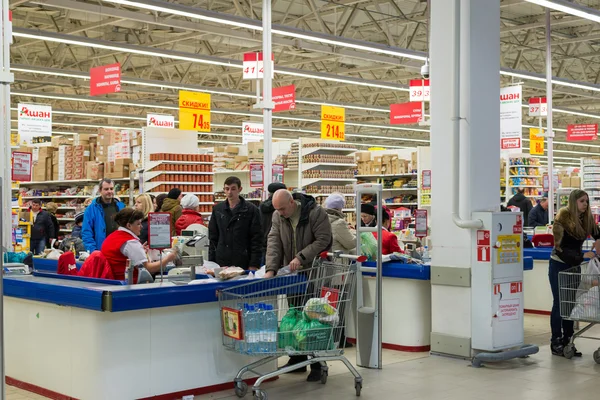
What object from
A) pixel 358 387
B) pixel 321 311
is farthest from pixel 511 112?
pixel 321 311

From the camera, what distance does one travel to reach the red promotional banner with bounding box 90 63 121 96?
52.6 ft

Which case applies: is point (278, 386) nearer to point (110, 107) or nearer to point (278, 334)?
point (278, 334)

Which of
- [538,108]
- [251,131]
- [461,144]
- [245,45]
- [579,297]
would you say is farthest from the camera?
[251,131]

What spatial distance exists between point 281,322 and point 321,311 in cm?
28

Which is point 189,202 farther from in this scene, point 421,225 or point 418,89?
point 418,89

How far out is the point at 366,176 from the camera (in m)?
17.3

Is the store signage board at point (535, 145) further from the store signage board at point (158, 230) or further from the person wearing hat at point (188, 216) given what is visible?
the store signage board at point (158, 230)

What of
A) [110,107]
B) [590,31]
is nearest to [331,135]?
[590,31]

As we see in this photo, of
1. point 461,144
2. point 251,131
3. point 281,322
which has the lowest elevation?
point 281,322

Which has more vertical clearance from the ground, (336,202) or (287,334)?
(336,202)

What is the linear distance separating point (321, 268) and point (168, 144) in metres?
9.05

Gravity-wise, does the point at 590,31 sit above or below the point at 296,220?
above

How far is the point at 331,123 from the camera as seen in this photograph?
21.0m

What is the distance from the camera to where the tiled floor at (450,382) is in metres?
5.54
